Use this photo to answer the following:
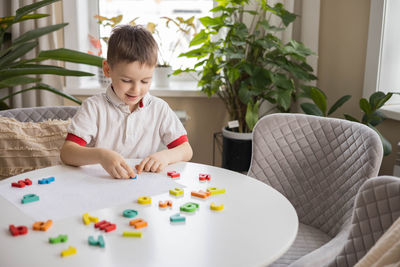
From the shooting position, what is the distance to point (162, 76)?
120 inches

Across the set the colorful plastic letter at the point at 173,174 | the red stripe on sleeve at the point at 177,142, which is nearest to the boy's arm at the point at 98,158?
the colorful plastic letter at the point at 173,174

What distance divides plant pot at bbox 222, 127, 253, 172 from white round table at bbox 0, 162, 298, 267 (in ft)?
4.69

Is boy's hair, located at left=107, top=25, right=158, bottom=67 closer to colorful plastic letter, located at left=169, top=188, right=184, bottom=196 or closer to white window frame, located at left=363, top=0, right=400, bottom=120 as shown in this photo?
colorful plastic letter, located at left=169, top=188, right=184, bottom=196

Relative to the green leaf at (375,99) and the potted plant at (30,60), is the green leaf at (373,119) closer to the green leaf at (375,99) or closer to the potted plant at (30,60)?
the green leaf at (375,99)

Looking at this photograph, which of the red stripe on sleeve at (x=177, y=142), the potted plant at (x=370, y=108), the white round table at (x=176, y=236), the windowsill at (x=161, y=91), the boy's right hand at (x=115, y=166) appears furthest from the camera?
the windowsill at (x=161, y=91)

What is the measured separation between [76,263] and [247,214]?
0.43m

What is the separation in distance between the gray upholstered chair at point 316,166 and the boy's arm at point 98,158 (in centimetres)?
55

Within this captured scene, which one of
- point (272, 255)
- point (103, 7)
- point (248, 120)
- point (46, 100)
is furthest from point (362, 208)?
point (103, 7)

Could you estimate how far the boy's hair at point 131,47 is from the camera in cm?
143

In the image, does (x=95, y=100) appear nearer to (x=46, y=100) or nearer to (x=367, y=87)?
(x=46, y=100)

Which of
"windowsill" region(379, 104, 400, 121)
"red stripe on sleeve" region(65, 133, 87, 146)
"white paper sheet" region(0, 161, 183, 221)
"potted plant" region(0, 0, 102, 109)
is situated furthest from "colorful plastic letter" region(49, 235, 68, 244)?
"windowsill" region(379, 104, 400, 121)

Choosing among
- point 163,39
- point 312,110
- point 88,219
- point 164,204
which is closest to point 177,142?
point 164,204

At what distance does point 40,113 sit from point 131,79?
0.82 meters

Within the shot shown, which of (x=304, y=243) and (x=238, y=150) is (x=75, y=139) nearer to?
(x=304, y=243)
